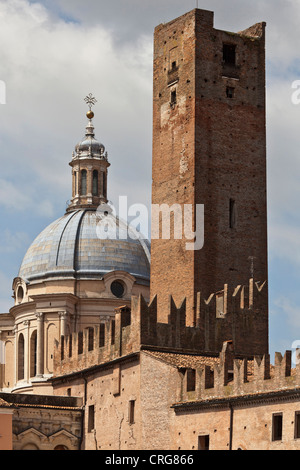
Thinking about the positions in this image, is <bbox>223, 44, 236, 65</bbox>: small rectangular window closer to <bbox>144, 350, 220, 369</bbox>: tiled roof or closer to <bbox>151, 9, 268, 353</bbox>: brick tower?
<bbox>151, 9, 268, 353</bbox>: brick tower

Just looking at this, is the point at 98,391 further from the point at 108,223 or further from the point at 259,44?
the point at 108,223

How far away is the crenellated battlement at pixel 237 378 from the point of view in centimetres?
3928

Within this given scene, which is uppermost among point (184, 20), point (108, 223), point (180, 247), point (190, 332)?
point (184, 20)

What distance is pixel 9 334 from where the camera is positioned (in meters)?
71.5

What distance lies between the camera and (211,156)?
50062 mm

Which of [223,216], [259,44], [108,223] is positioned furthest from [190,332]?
[108,223]

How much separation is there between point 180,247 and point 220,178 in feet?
9.99

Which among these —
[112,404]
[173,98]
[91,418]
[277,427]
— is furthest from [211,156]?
[277,427]

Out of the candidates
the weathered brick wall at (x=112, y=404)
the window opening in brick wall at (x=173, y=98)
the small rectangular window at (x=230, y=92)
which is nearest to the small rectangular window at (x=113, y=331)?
the weathered brick wall at (x=112, y=404)

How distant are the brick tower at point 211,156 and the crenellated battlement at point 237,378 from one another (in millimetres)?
5702

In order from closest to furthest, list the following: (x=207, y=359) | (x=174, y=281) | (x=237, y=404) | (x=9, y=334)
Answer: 1. (x=237, y=404)
2. (x=207, y=359)
3. (x=174, y=281)
4. (x=9, y=334)

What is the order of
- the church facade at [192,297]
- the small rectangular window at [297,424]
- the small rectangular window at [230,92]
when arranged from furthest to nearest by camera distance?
1. the small rectangular window at [230,92]
2. the church facade at [192,297]
3. the small rectangular window at [297,424]

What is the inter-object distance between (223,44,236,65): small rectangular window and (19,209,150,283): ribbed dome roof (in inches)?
808

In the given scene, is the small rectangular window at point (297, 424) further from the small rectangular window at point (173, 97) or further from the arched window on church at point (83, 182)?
the arched window on church at point (83, 182)
